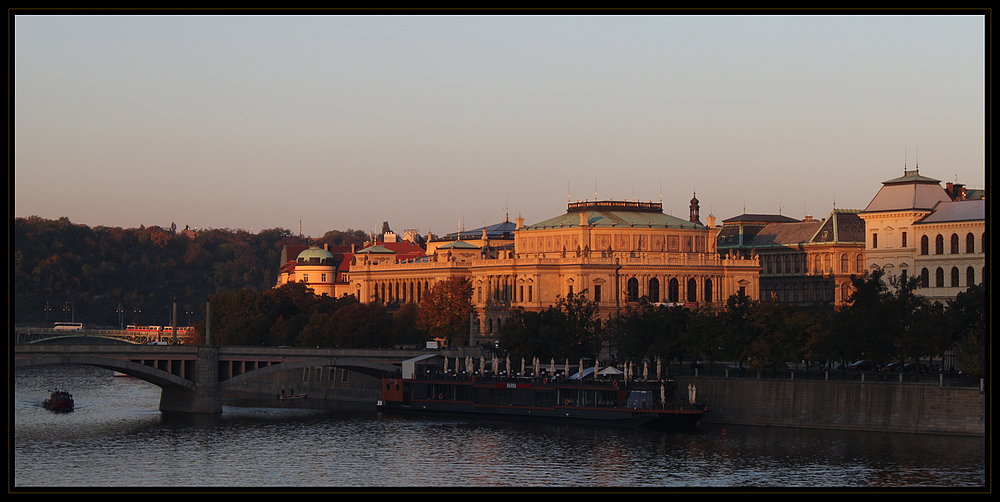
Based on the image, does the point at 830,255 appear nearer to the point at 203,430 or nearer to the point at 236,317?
the point at 236,317

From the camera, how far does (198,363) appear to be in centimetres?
13475

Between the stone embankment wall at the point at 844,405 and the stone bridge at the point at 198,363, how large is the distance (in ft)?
99.6

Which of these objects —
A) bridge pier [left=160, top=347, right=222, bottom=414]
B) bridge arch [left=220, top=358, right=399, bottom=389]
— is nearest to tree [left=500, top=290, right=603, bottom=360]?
bridge arch [left=220, top=358, right=399, bottom=389]

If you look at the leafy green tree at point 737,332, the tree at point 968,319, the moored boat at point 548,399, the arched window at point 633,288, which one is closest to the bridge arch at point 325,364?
the moored boat at point 548,399

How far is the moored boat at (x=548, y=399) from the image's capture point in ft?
388

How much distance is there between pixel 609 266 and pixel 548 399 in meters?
58.7

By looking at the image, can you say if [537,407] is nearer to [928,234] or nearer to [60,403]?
[60,403]

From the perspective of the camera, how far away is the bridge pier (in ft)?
438

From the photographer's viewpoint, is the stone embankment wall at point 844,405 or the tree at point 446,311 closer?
the stone embankment wall at point 844,405

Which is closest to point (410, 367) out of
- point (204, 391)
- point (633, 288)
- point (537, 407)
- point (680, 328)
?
point (537, 407)

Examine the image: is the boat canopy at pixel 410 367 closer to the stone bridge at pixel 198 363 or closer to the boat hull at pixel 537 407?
the boat hull at pixel 537 407

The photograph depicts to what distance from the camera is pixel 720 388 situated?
12100cm

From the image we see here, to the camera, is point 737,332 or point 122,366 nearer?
point 122,366

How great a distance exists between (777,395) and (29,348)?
Answer: 53716 mm
